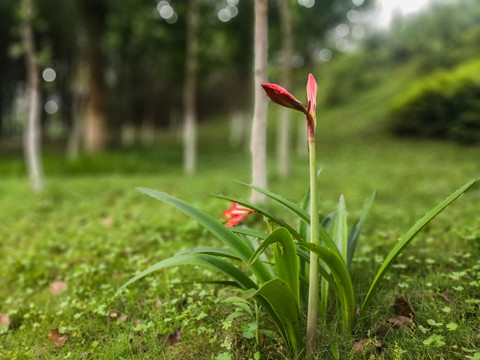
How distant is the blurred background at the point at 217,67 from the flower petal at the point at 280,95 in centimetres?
593

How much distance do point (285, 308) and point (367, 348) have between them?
0.53 metres

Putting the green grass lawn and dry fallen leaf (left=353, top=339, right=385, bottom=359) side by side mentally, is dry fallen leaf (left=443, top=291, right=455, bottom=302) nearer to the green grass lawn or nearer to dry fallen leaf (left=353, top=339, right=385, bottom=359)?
the green grass lawn

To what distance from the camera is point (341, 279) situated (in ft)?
6.48

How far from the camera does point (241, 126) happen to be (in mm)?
23969

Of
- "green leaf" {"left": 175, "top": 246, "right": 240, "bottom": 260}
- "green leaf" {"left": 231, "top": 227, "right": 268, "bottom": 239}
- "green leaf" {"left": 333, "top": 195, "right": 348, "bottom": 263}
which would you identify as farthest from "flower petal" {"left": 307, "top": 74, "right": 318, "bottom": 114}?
"green leaf" {"left": 333, "top": 195, "right": 348, "bottom": 263}

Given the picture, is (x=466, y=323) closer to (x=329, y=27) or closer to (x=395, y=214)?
(x=395, y=214)

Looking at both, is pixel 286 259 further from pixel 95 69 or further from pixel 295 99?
pixel 95 69

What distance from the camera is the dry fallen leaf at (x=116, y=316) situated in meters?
2.62

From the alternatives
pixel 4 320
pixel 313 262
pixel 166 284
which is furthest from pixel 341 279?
pixel 4 320

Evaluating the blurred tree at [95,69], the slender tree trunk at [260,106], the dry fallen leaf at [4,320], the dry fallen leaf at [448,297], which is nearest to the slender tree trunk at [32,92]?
the slender tree trunk at [260,106]

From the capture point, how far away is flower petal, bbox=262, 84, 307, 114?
1.59 meters

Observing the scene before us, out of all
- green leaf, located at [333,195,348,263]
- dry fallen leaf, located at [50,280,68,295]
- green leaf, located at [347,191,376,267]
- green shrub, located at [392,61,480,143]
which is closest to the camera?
green leaf, located at [333,195,348,263]

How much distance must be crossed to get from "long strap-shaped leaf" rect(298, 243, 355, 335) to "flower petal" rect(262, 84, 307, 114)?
614 mm

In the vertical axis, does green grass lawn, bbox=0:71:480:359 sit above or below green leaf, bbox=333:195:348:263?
below
